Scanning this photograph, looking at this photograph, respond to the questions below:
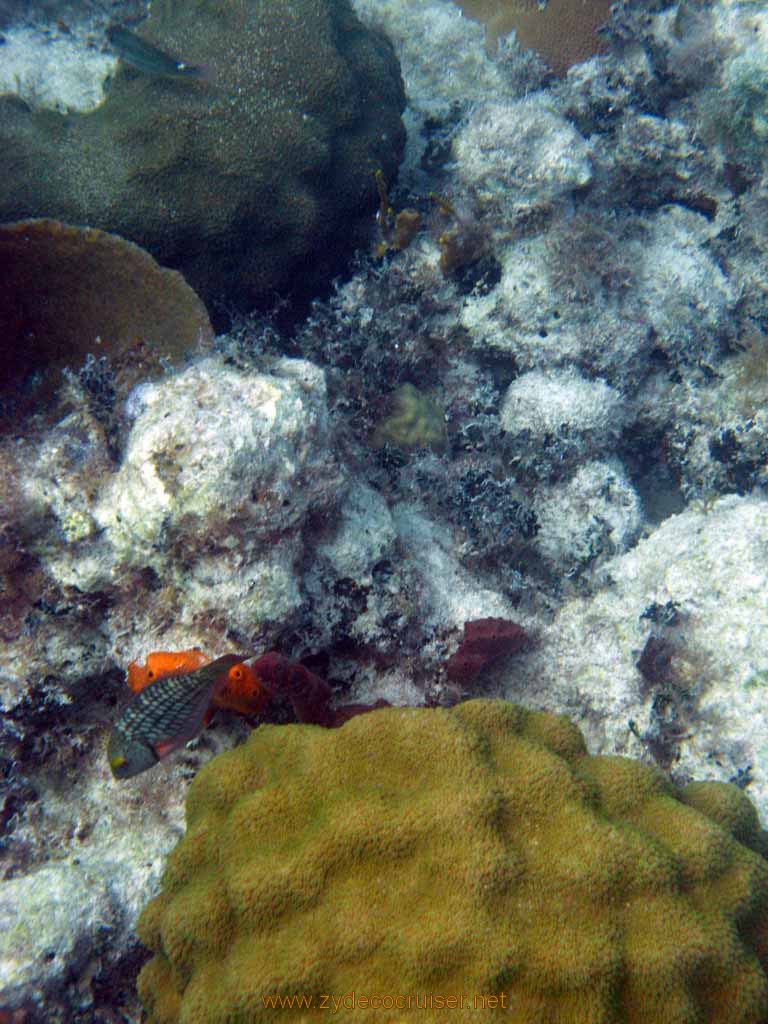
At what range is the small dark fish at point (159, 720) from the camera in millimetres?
2434

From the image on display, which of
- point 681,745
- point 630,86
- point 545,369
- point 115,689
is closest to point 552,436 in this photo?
point 545,369

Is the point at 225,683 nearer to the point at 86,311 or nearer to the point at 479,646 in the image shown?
the point at 479,646

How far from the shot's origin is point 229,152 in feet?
14.0

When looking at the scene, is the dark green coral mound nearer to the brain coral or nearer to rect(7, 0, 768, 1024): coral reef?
rect(7, 0, 768, 1024): coral reef

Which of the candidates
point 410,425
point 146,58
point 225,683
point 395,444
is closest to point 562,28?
point 146,58

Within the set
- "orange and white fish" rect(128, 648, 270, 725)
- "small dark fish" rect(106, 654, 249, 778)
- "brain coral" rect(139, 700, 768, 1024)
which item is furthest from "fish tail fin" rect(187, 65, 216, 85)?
"brain coral" rect(139, 700, 768, 1024)

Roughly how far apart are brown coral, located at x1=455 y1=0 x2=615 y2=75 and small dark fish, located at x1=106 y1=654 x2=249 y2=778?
6.75m

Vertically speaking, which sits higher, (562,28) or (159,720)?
(562,28)

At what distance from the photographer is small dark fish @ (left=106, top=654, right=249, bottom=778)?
2434 mm

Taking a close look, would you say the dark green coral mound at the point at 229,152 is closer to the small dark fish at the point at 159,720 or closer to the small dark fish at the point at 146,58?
the small dark fish at the point at 146,58

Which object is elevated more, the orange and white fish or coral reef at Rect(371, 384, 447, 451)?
coral reef at Rect(371, 384, 447, 451)

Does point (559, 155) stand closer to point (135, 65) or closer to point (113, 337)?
point (135, 65)

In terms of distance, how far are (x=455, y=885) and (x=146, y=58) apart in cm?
532

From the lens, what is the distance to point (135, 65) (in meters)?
4.30
